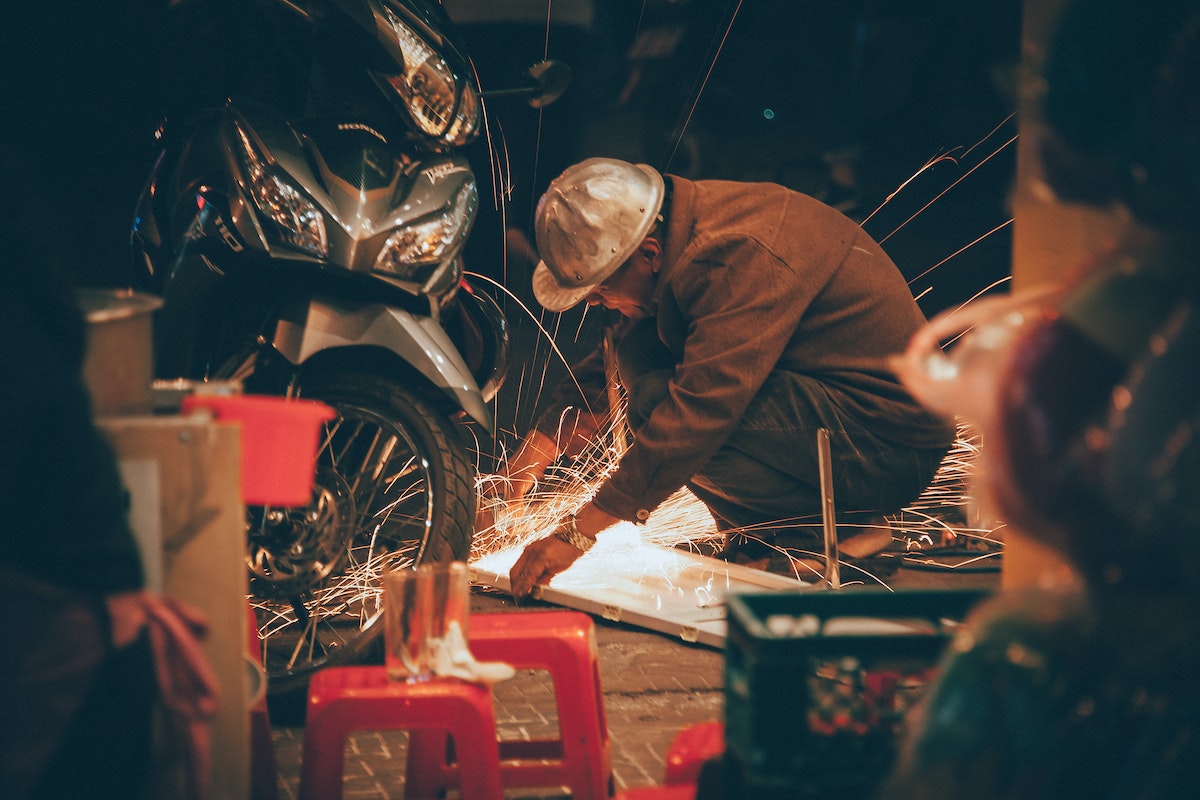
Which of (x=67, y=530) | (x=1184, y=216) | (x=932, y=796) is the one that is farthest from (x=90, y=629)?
(x=1184, y=216)

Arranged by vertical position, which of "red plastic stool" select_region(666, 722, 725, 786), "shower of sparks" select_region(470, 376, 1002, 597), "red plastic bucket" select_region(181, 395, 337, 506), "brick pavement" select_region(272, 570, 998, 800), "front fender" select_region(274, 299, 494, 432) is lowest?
"brick pavement" select_region(272, 570, 998, 800)

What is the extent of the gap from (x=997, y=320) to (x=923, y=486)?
8.24 feet

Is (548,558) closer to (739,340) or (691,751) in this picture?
(739,340)

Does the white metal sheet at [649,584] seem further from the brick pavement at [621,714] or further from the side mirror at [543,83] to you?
the side mirror at [543,83]

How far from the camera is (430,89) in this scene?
3.11m

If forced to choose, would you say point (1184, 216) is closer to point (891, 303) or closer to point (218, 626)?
point (218, 626)

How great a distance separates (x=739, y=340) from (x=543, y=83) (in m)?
1.01

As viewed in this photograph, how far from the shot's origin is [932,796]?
3.73 feet

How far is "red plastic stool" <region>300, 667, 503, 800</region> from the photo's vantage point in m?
1.87

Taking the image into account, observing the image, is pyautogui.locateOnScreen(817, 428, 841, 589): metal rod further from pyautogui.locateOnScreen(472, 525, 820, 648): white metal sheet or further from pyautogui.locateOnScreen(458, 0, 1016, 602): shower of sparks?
pyautogui.locateOnScreen(458, 0, 1016, 602): shower of sparks

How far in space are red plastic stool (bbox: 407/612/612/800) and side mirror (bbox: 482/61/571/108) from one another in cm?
178

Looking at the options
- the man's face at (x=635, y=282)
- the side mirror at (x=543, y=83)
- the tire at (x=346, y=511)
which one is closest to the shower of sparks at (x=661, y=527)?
the man's face at (x=635, y=282)

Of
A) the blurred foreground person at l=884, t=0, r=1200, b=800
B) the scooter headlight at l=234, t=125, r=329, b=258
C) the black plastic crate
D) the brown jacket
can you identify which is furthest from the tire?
the blurred foreground person at l=884, t=0, r=1200, b=800

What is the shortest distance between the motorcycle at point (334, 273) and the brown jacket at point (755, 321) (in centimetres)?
59
